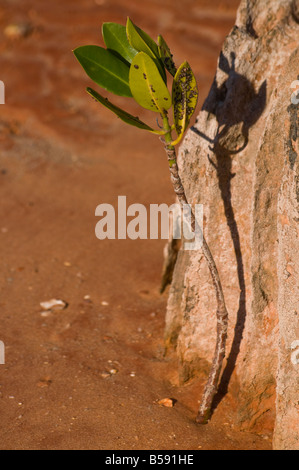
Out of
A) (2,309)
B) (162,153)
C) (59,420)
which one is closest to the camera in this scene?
(59,420)

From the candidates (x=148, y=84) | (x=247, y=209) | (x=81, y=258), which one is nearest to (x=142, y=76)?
(x=148, y=84)

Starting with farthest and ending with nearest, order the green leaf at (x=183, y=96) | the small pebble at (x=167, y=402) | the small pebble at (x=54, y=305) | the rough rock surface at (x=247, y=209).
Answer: the small pebble at (x=54, y=305), the small pebble at (x=167, y=402), the rough rock surface at (x=247, y=209), the green leaf at (x=183, y=96)

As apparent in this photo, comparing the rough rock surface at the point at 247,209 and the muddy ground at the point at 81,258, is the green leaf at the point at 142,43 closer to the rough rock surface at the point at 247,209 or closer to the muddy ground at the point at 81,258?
the rough rock surface at the point at 247,209

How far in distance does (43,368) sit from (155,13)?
6799 millimetres

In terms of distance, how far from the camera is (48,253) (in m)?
4.38

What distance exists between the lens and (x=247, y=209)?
2.79 meters

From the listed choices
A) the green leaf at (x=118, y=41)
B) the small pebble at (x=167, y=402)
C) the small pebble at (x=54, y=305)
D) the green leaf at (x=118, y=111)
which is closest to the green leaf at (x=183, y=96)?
the green leaf at (x=118, y=111)

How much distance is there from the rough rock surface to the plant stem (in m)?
0.15

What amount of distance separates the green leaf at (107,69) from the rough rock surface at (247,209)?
641mm

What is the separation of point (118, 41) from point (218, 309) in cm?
121

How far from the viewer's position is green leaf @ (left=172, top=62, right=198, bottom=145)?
213 cm

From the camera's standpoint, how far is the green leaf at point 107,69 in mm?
2172

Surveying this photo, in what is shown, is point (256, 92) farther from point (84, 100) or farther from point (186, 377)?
point (84, 100)
